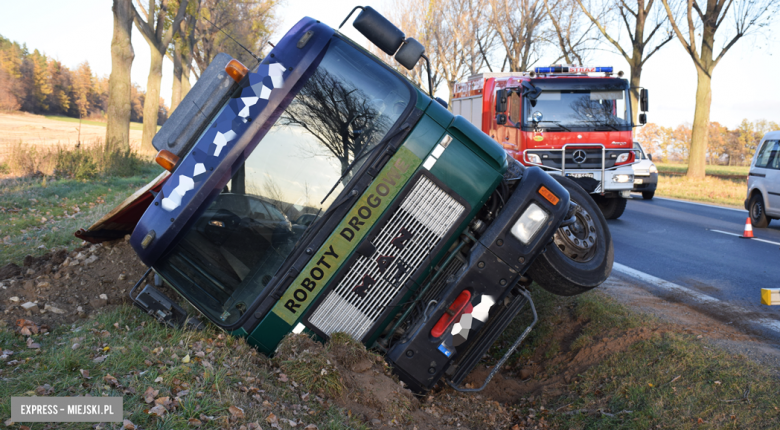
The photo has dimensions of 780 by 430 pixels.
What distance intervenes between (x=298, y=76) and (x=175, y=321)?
81.2 inches

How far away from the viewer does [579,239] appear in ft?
16.2

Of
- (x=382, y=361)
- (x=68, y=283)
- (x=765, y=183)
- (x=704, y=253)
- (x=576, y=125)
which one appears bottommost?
(x=68, y=283)

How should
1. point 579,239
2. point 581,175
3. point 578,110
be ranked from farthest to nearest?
point 578,110
point 581,175
point 579,239

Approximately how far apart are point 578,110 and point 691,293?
6103 mm

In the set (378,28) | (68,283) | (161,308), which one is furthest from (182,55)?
(378,28)

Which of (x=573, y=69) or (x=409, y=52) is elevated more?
(x=573, y=69)

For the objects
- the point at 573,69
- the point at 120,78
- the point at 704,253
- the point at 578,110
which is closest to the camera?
the point at 704,253

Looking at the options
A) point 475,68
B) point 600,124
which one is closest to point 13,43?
point 475,68

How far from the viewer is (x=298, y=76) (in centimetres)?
360

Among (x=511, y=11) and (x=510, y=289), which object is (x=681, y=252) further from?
(x=511, y=11)

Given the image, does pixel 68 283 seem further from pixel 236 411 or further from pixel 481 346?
pixel 481 346

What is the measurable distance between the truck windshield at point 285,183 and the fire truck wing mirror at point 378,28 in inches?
8.4

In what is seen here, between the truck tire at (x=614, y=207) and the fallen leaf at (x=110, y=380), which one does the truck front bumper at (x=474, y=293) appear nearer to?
the fallen leaf at (x=110, y=380)

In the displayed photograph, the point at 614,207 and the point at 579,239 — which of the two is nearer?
the point at 579,239
